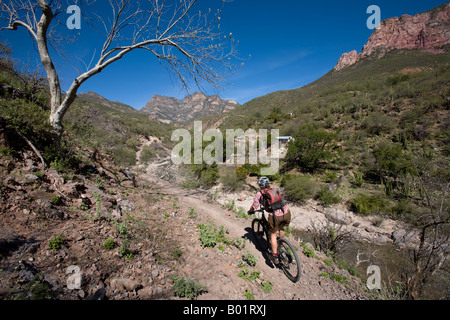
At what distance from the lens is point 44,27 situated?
4.09 metres

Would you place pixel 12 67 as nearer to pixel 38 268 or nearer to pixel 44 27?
pixel 44 27

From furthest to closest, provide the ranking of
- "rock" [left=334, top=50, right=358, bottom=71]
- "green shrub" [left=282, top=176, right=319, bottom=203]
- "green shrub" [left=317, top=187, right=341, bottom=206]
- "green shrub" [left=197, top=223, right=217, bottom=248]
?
"rock" [left=334, top=50, right=358, bottom=71] → "green shrub" [left=282, top=176, right=319, bottom=203] → "green shrub" [left=317, top=187, right=341, bottom=206] → "green shrub" [left=197, top=223, right=217, bottom=248]

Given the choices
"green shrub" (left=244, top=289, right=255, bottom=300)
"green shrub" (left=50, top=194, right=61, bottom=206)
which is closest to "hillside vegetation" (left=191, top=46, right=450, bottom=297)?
"green shrub" (left=244, top=289, right=255, bottom=300)

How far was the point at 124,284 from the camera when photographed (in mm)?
2389

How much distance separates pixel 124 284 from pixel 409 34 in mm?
98140

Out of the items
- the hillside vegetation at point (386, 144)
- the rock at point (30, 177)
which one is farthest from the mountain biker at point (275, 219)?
the hillside vegetation at point (386, 144)

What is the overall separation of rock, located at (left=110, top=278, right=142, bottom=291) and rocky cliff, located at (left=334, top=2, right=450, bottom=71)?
80.5 m

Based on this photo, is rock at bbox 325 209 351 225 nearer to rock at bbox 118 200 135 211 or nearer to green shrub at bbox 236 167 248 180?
green shrub at bbox 236 167 248 180

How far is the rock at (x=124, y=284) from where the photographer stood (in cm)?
236

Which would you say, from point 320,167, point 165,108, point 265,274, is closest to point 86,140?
point 265,274

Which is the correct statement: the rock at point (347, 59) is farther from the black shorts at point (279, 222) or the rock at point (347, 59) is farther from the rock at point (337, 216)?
the black shorts at point (279, 222)

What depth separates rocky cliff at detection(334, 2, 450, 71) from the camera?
175 ft

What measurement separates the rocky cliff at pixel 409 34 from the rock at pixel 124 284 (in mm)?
80518
